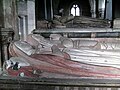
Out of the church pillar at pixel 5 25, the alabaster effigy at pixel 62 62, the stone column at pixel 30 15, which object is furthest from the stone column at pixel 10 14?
the stone column at pixel 30 15

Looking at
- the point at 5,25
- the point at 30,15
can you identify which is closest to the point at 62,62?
the point at 5,25

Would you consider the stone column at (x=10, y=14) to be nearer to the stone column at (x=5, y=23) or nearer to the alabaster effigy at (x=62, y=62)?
the stone column at (x=5, y=23)

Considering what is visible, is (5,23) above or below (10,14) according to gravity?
below

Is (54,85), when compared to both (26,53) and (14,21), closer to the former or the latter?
(26,53)

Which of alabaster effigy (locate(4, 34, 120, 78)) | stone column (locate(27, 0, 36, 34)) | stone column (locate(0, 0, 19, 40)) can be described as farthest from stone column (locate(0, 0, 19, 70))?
stone column (locate(27, 0, 36, 34))

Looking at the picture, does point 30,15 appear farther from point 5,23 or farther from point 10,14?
point 5,23

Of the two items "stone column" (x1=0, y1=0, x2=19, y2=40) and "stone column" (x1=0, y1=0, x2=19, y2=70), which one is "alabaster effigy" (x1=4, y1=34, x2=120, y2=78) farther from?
"stone column" (x1=0, y1=0, x2=19, y2=40)

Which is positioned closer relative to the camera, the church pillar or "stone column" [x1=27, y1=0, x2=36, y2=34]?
the church pillar

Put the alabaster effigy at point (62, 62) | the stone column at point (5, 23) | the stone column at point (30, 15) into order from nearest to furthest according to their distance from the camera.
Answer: the alabaster effigy at point (62, 62) → the stone column at point (5, 23) → the stone column at point (30, 15)

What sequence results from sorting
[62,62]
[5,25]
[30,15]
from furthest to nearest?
1. [30,15]
2. [5,25]
3. [62,62]

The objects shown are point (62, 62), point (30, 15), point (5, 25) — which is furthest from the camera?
point (30, 15)

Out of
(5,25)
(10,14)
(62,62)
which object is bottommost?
(62,62)

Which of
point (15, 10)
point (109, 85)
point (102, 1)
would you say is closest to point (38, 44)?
point (15, 10)

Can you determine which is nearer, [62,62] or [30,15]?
[62,62]
